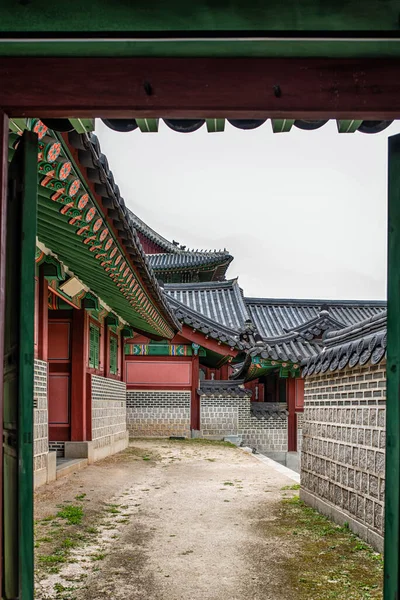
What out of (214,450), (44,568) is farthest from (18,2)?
(214,450)

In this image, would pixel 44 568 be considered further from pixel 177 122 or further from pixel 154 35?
pixel 154 35

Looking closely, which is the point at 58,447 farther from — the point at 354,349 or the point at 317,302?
the point at 317,302

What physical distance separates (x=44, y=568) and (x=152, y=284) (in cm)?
570

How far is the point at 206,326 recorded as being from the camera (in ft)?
55.6

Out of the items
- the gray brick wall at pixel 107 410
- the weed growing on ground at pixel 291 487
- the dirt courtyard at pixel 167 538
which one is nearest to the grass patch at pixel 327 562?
the dirt courtyard at pixel 167 538

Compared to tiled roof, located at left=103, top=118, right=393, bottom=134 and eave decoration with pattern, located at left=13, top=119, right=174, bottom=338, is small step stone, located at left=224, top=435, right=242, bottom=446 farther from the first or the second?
tiled roof, located at left=103, top=118, right=393, bottom=134

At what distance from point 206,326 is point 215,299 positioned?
21.2 ft

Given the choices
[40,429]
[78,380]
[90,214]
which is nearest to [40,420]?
[40,429]

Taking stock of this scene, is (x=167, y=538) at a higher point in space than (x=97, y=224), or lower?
lower

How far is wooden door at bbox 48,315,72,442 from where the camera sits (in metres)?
10.3

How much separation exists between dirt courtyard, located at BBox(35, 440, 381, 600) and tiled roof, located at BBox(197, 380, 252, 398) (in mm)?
7336

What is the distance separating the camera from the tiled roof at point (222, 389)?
57.1 feet

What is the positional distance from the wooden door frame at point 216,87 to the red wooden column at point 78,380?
8094 millimetres

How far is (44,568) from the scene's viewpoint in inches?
175
